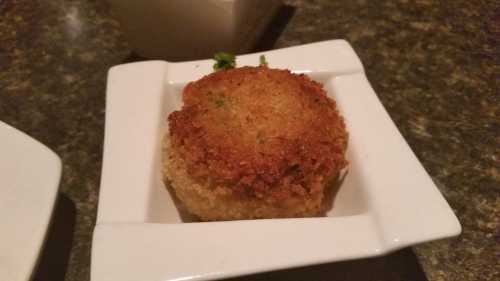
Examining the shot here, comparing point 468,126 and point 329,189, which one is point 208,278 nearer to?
point 329,189

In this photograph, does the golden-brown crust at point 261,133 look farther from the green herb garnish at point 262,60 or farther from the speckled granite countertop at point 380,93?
the speckled granite countertop at point 380,93

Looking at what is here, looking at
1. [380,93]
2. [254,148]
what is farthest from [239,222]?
[380,93]

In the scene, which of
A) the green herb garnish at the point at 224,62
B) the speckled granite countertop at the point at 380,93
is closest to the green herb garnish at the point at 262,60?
the green herb garnish at the point at 224,62

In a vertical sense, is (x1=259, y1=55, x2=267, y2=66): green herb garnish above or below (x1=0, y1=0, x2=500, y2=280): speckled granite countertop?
above

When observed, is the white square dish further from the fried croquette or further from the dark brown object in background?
the dark brown object in background

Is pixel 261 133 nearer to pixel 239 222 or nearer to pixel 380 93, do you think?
pixel 239 222

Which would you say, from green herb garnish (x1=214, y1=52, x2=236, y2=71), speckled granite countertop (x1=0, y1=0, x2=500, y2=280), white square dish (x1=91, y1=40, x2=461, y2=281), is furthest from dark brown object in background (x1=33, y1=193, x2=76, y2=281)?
green herb garnish (x1=214, y1=52, x2=236, y2=71)
